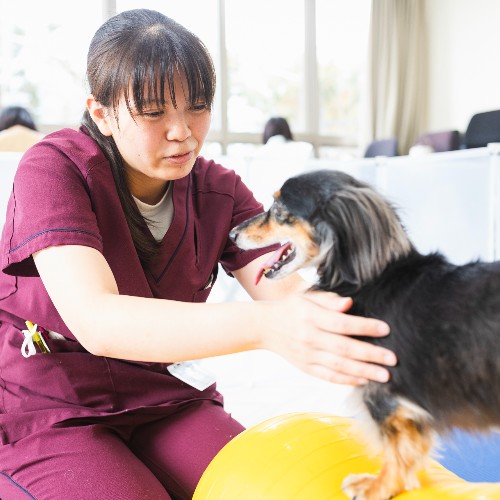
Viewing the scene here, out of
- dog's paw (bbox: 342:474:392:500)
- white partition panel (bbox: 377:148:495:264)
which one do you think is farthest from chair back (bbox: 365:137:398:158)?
dog's paw (bbox: 342:474:392:500)

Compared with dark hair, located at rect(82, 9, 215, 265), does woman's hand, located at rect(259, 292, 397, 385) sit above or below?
below

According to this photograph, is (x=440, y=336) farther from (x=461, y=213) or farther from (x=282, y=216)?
(x=461, y=213)

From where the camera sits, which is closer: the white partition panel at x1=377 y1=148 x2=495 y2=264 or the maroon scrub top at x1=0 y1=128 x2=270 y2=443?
the maroon scrub top at x1=0 y1=128 x2=270 y2=443

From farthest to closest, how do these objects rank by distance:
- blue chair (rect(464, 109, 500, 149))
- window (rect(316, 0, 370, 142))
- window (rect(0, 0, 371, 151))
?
window (rect(316, 0, 370, 142))
window (rect(0, 0, 371, 151))
blue chair (rect(464, 109, 500, 149))

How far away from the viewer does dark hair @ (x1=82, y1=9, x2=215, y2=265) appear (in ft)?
3.76

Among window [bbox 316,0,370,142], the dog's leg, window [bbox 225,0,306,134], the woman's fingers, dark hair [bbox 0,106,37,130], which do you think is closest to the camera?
the woman's fingers

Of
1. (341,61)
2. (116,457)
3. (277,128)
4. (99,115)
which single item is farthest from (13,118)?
(341,61)

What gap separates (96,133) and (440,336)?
80 centimetres

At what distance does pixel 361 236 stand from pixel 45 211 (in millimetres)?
551

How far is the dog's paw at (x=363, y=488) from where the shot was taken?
1042 millimetres

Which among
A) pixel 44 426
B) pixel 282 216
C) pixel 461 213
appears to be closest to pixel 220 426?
pixel 44 426

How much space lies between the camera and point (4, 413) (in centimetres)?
132

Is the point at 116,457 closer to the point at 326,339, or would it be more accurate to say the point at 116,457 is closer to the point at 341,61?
the point at 326,339

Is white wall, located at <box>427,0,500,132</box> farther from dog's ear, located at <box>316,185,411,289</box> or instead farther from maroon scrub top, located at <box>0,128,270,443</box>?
dog's ear, located at <box>316,185,411,289</box>
